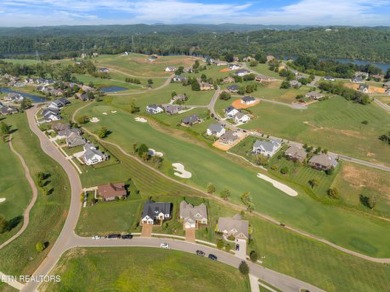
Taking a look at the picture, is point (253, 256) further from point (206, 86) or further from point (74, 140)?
point (206, 86)

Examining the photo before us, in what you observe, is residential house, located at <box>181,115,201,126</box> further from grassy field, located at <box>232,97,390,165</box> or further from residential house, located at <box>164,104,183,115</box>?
grassy field, located at <box>232,97,390,165</box>

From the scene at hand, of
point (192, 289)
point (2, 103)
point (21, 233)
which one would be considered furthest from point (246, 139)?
point (2, 103)

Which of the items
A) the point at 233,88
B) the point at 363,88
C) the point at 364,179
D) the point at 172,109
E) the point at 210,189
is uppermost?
the point at 363,88

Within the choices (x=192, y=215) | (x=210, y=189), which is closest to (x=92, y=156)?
(x=210, y=189)

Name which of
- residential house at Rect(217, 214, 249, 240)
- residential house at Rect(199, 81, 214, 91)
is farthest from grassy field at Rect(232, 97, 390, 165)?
residential house at Rect(217, 214, 249, 240)

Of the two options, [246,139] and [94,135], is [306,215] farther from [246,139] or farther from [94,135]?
[94,135]

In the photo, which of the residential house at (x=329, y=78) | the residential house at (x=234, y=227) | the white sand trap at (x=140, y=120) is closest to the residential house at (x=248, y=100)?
the white sand trap at (x=140, y=120)

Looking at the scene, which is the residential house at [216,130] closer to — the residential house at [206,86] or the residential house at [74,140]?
the residential house at [74,140]
